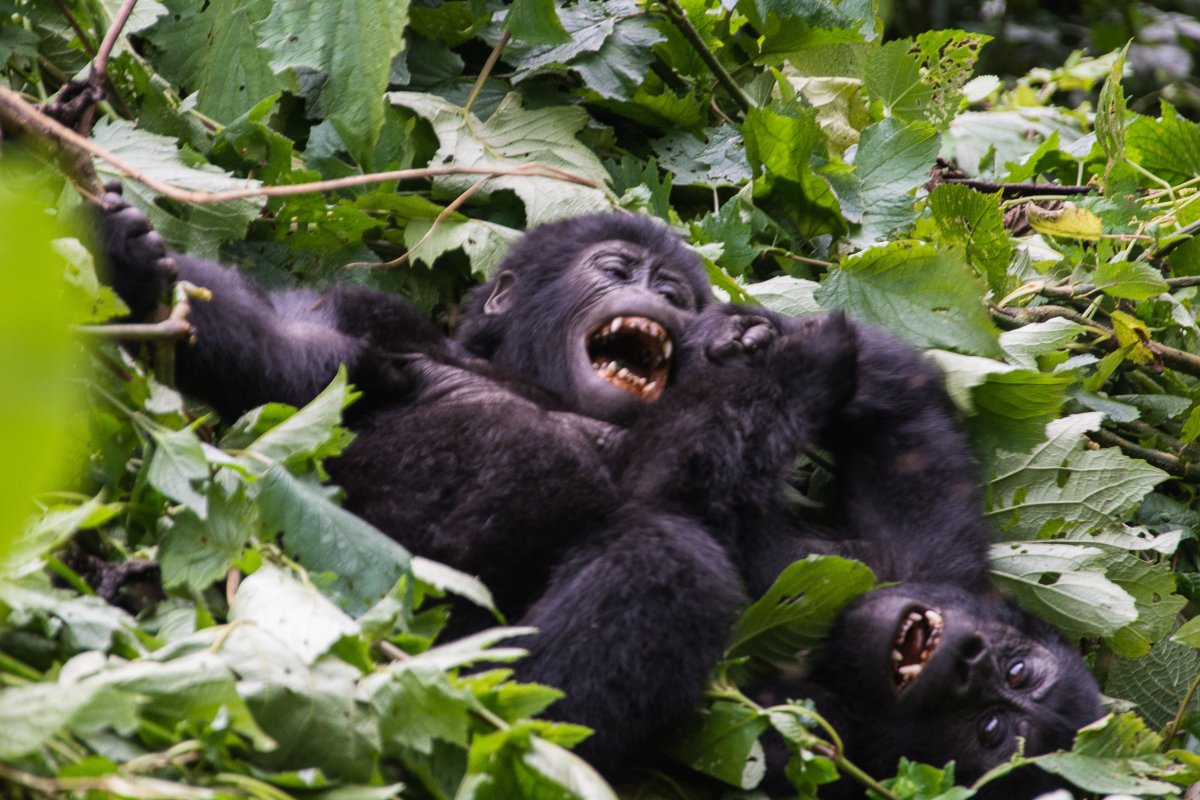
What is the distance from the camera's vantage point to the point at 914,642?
8.96 feet

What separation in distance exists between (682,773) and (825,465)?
93cm

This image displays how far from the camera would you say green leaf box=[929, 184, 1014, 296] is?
3.39 meters

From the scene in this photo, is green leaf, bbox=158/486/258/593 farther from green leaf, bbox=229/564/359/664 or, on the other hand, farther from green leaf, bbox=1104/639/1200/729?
green leaf, bbox=1104/639/1200/729

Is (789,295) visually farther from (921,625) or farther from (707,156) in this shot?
(921,625)

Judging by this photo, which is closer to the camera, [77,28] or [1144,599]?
[1144,599]

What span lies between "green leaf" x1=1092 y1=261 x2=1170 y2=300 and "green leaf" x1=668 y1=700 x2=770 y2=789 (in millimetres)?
1708

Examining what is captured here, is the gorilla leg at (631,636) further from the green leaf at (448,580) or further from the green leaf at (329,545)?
the green leaf at (329,545)

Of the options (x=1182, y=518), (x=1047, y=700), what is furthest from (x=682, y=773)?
(x=1182, y=518)

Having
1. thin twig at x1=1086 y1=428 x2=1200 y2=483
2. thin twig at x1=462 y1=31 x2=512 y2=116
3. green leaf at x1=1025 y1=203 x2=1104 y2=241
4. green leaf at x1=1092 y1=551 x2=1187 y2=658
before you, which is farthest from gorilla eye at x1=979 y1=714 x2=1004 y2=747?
thin twig at x1=462 y1=31 x2=512 y2=116

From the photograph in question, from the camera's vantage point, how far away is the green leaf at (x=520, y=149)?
3.60 metres

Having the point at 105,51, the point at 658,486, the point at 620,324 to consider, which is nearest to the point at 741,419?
the point at 658,486

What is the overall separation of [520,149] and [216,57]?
2.99ft

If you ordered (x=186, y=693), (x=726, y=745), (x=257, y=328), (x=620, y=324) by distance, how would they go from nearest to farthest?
(x=186, y=693), (x=726, y=745), (x=257, y=328), (x=620, y=324)

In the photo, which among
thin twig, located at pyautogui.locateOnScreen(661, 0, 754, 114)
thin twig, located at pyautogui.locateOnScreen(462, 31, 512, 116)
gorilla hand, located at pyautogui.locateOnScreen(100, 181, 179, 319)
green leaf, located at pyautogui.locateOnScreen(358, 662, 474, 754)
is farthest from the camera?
thin twig, located at pyautogui.locateOnScreen(661, 0, 754, 114)
